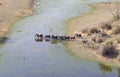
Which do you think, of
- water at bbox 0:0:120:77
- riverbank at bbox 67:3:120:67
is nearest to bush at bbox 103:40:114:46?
riverbank at bbox 67:3:120:67

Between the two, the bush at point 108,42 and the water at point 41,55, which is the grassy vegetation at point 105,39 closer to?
the bush at point 108,42

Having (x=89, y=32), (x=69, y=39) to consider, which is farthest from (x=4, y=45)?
(x=89, y=32)

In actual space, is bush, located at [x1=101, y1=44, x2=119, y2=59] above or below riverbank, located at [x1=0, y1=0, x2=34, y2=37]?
below

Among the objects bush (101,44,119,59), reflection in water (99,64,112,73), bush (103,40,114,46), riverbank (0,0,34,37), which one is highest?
riverbank (0,0,34,37)

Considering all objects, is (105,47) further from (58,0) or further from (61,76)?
(58,0)

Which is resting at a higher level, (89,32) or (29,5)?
(29,5)

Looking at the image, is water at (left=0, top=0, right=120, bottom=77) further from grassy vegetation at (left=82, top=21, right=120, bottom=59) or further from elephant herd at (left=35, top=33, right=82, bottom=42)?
grassy vegetation at (left=82, top=21, right=120, bottom=59)
